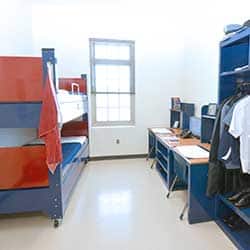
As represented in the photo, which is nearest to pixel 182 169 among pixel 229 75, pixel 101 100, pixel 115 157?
pixel 229 75

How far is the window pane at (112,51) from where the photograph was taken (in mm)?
4562

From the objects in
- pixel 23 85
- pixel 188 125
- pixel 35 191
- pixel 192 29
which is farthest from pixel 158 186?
pixel 192 29

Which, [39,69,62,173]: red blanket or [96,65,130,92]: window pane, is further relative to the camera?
[96,65,130,92]: window pane

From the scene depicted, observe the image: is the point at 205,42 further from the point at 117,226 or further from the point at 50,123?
the point at 117,226

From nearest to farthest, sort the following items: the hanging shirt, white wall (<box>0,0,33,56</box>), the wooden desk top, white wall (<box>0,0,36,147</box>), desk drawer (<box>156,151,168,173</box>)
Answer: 1. the hanging shirt
2. the wooden desk top
3. white wall (<box>0,0,36,147</box>)
4. white wall (<box>0,0,33,56</box>)
5. desk drawer (<box>156,151,168,173</box>)

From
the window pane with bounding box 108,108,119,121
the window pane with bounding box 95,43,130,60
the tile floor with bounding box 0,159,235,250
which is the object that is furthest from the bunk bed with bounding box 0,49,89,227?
the window pane with bounding box 95,43,130,60

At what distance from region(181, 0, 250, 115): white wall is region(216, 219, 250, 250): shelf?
6.12ft

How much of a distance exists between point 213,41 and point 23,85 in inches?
107

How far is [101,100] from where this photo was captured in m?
4.70

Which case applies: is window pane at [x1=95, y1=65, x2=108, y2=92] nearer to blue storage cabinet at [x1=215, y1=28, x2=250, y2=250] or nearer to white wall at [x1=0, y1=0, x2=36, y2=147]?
white wall at [x1=0, y1=0, x2=36, y2=147]

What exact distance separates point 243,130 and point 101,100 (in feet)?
10.7

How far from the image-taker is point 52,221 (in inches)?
94.7

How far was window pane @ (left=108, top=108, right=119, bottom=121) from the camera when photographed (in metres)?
4.77

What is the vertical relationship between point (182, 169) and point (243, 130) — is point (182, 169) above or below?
below
